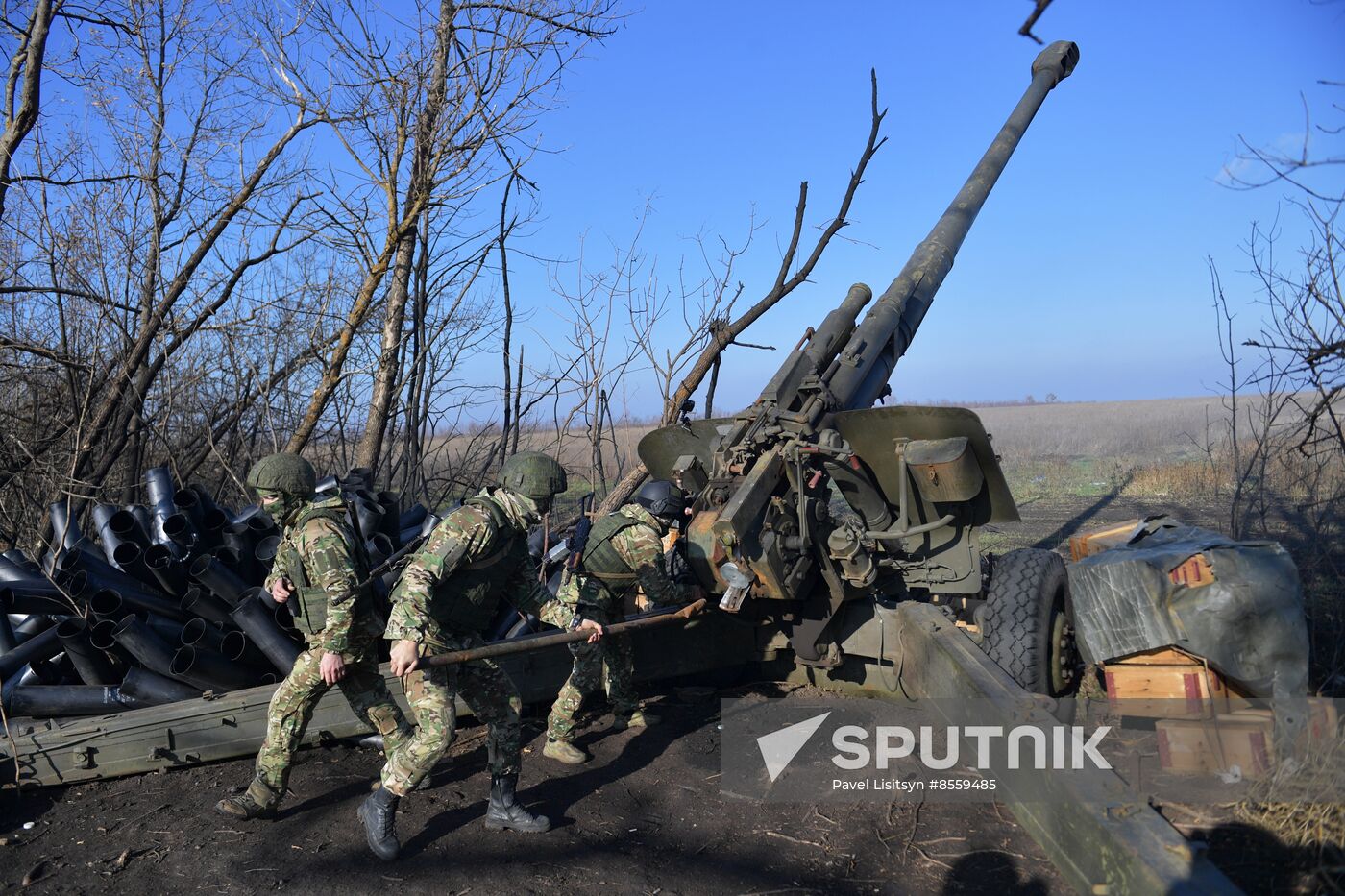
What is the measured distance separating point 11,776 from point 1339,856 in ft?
17.9

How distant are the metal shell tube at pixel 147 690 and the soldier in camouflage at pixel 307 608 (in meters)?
0.87

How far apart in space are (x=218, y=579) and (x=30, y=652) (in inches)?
41.2

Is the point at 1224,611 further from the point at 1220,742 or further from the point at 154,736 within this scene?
the point at 154,736

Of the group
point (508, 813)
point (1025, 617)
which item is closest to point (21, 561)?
point (508, 813)

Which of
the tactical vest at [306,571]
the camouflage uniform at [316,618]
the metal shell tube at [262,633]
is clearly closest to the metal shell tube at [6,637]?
the metal shell tube at [262,633]

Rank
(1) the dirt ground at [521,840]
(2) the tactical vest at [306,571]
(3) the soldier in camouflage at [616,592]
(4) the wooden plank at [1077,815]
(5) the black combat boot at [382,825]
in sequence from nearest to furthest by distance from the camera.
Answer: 1. (4) the wooden plank at [1077,815]
2. (1) the dirt ground at [521,840]
3. (5) the black combat boot at [382,825]
4. (2) the tactical vest at [306,571]
5. (3) the soldier in camouflage at [616,592]

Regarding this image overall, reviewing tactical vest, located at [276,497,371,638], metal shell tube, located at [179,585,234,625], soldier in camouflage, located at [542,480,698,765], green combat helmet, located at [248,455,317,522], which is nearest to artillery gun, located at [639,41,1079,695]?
soldier in camouflage, located at [542,480,698,765]

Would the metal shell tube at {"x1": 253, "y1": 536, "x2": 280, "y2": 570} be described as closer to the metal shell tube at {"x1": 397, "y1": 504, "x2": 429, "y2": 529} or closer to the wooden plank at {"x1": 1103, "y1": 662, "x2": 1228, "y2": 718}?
the metal shell tube at {"x1": 397, "y1": 504, "x2": 429, "y2": 529}

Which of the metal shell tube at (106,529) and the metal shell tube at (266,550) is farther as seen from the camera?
the metal shell tube at (266,550)

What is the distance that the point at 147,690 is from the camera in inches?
195

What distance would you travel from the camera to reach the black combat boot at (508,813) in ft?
14.1

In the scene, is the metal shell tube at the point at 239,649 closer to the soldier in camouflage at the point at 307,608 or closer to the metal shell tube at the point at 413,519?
the soldier in camouflage at the point at 307,608

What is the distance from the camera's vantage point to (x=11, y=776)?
459cm

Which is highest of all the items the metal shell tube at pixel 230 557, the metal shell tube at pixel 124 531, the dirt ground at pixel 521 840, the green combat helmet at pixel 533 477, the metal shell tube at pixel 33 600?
the green combat helmet at pixel 533 477
